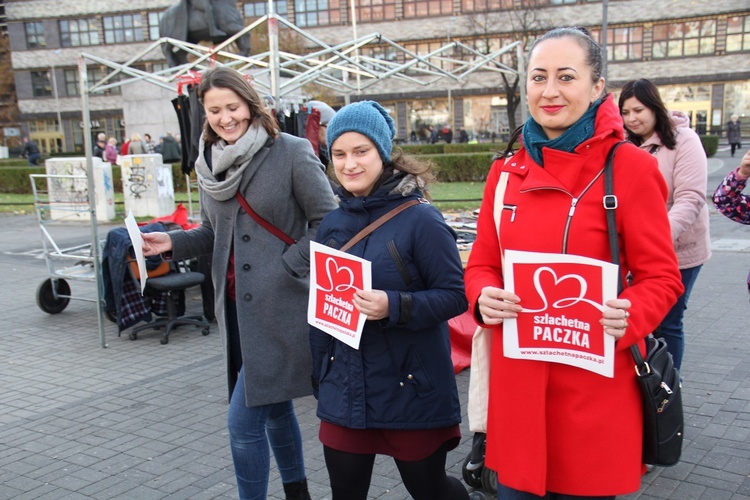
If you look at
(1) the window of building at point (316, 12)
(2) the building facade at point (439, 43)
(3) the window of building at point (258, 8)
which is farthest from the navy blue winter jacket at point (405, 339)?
(3) the window of building at point (258, 8)

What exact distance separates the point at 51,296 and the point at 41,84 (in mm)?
61845

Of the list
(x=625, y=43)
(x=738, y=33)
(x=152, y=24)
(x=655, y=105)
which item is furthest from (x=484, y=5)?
(x=655, y=105)

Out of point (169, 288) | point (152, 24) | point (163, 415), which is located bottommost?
point (163, 415)

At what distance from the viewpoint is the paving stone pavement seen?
387 centimetres

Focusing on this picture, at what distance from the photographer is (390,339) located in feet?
8.20

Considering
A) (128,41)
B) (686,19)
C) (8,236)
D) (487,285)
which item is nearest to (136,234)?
(487,285)

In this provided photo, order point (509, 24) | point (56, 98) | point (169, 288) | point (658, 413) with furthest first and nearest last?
1. point (56, 98)
2. point (509, 24)
3. point (169, 288)
4. point (658, 413)

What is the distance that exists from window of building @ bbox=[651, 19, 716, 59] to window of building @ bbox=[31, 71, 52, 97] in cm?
5033

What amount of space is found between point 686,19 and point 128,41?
147 feet

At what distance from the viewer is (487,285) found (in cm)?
223

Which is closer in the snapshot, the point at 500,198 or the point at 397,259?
the point at 500,198

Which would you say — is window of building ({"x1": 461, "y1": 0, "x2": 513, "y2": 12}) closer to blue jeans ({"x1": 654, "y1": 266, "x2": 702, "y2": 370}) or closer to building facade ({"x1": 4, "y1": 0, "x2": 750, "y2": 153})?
building facade ({"x1": 4, "y1": 0, "x2": 750, "y2": 153})

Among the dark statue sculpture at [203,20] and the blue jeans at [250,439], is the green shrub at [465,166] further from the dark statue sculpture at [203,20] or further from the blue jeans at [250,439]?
the blue jeans at [250,439]

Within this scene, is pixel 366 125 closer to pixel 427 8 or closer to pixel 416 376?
pixel 416 376
